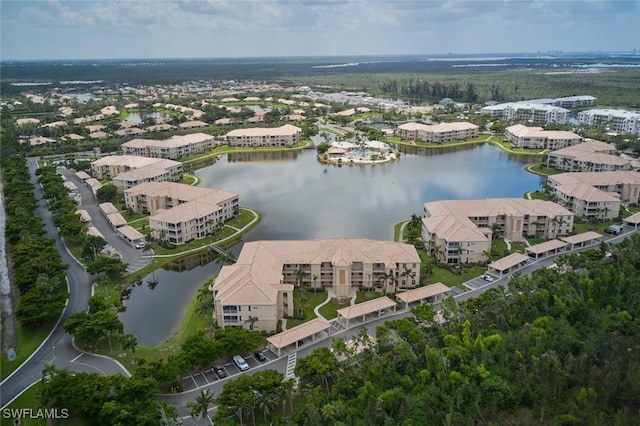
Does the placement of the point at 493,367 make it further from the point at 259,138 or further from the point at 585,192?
the point at 259,138

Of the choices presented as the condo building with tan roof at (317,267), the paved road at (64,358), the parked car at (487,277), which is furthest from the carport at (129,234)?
the parked car at (487,277)

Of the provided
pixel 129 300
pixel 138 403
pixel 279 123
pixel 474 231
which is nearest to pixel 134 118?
pixel 279 123

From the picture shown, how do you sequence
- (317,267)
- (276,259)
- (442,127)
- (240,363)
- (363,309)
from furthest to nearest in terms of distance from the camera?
(442,127)
(317,267)
(276,259)
(363,309)
(240,363)

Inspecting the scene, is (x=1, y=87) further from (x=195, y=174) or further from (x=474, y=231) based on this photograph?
(x=474, y=231)

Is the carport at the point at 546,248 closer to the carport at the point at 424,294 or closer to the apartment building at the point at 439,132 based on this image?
the carport at the point at 424,294

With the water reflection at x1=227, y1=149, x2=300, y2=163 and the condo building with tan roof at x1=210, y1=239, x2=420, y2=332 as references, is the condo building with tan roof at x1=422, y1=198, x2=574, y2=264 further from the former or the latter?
the water reflection at x1=227, y1=149, x2=300, y2=163

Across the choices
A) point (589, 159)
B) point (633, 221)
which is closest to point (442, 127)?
point (589, 159)

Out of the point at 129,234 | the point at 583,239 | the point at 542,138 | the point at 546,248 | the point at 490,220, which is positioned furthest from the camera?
the point at 542,138
